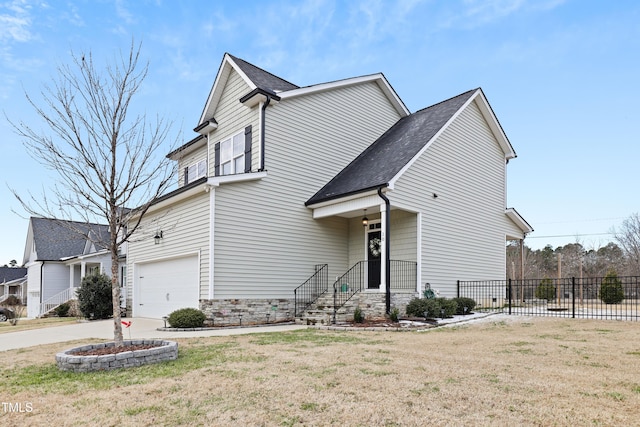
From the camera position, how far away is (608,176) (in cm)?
2670

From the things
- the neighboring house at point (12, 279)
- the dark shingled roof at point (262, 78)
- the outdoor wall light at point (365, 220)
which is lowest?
the neighboring house at point (12, 279)

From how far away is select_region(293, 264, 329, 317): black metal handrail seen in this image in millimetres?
14266

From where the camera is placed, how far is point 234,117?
15.6 meters

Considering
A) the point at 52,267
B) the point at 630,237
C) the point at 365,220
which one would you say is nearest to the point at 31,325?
the point at 365,220

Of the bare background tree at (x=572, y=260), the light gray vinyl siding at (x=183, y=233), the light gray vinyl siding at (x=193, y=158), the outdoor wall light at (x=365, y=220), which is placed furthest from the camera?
the bare background tree at (x=572, y=260)

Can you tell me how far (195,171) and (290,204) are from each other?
262 inches

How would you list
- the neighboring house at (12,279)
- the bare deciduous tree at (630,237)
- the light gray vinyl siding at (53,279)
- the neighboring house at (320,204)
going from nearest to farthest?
the neighboring house at (320,204)
the light gray vinyl siding at (53,279)
the bare deciduous tree at (630,237)
the neighboring house at (12,279)

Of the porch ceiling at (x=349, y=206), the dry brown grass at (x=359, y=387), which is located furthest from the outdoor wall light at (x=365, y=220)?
the dry brown grass at (x=359, y=387)

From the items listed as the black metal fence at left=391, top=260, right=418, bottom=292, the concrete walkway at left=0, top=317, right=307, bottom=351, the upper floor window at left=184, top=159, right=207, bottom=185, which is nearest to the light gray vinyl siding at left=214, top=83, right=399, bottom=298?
the concrete walkway at left=0, top=317, right=307, bottom=351

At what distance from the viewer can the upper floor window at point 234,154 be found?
1466cm

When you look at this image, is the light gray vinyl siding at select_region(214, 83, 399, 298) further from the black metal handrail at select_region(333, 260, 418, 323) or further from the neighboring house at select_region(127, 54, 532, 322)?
the black metal handrail at select_region(333, 260, 418, 323)

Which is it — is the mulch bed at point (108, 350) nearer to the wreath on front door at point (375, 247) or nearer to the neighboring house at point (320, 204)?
the neighboring house at point (320, 204)

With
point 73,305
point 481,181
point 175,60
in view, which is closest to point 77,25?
point 175,60

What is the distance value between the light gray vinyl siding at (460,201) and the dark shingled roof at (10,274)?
50.2 meters
